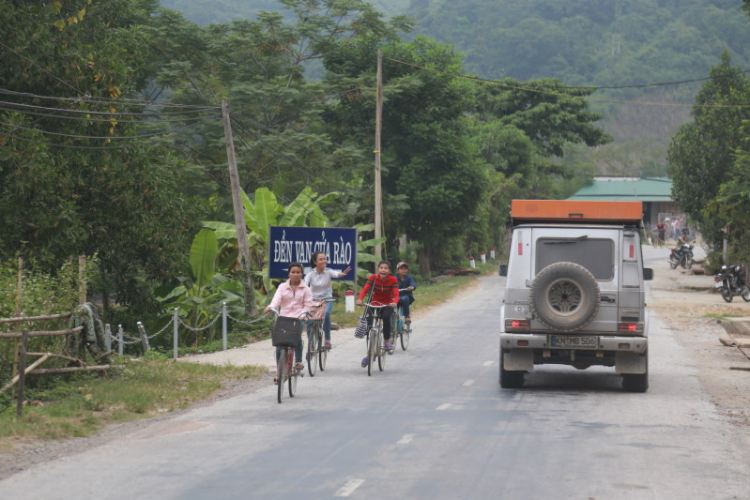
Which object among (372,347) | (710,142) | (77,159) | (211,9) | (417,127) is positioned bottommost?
(372,347)

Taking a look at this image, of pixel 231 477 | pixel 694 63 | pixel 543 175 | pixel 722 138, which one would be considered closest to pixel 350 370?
pixel 231 477

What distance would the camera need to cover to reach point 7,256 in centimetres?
1767

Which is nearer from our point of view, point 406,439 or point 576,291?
point 406,439

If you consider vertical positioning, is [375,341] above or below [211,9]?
below

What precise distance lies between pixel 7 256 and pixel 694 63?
13868 centimetres

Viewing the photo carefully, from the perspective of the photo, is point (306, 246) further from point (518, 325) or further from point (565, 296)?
point (565, 296)

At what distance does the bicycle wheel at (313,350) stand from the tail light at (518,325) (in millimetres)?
3055

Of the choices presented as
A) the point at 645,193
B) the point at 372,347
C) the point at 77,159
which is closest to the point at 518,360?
the point at 372,347

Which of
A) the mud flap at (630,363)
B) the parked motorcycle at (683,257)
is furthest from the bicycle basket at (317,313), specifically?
the parked motorcycle at (683,257)

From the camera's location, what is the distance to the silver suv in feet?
42.8

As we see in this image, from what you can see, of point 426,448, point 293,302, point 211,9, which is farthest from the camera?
point 211,9

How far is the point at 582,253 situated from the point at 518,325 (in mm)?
1351

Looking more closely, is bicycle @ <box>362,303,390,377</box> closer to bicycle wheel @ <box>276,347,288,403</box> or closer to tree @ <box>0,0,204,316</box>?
bicycle wheel @ <box>276,347,288,403</box>

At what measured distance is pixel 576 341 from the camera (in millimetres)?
13234
